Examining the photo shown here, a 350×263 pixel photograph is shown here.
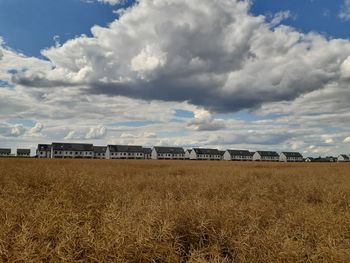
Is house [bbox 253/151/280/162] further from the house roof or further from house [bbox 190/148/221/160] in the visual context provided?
house [bbox 190/148/221/160]

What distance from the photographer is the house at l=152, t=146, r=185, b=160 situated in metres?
145

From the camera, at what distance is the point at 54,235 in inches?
191

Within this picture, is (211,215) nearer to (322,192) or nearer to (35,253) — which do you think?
(35,253)

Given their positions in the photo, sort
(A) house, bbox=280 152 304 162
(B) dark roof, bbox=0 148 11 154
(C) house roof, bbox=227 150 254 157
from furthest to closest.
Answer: (A) house, bbox=280 152 304 162 < (C) house roof, bbox=227 150 254 157 < (B) dark roof, bbox=0 148 11 154

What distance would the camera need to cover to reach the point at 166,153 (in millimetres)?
146875

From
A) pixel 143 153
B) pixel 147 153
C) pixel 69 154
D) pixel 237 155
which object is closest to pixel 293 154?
pixel 237 155

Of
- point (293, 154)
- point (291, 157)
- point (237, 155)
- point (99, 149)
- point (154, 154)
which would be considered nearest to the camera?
point (99, 149)

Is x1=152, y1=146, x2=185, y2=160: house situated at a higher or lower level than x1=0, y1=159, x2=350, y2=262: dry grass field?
higher

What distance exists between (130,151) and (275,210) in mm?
136006

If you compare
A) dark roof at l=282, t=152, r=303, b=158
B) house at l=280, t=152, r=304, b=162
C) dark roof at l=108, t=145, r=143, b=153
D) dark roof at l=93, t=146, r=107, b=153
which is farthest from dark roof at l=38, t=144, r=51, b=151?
dark roof at l=282, t=152, r=303, b=158

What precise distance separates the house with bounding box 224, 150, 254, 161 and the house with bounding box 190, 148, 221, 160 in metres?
4.76

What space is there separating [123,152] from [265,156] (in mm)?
72280

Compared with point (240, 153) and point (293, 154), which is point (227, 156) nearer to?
point (240, 153)

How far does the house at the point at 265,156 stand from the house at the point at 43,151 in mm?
98750
